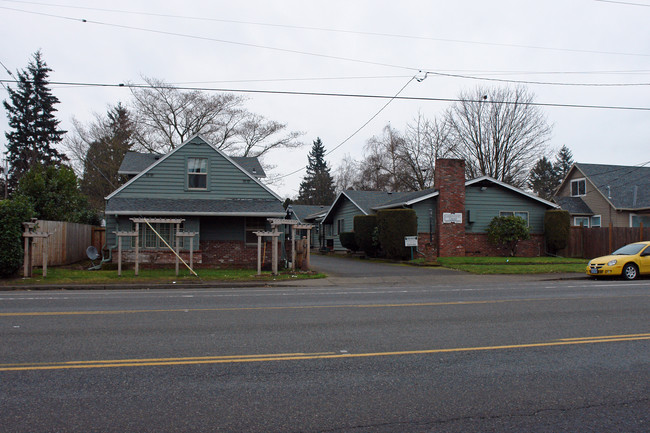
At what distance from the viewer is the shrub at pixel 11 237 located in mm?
17719

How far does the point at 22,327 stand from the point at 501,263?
20991mm

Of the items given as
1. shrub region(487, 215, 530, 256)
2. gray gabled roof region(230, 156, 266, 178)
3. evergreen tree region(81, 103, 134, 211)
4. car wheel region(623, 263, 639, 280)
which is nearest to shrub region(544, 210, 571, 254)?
shrub region(487, 215, 530, 256)

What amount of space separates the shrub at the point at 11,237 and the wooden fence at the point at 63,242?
4.94 ft

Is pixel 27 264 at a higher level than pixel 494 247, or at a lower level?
lower

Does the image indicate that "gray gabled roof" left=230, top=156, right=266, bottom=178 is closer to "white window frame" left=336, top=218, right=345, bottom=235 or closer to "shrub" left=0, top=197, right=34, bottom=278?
"white window frame" left=336, top=218, right=345, bottom=235

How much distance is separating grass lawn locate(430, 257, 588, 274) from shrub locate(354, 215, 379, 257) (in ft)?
18.0

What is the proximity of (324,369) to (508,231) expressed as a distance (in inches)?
943

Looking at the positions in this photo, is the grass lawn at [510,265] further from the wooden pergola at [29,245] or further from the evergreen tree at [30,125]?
the evergreen tree at [30,125]

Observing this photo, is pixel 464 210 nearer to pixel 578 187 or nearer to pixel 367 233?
pixel 367 233

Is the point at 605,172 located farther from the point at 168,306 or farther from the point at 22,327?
the point at 22,327

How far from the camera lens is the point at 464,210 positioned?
94.0 ft

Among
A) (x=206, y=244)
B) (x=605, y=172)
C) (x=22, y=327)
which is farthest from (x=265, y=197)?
(x=605, y=172)

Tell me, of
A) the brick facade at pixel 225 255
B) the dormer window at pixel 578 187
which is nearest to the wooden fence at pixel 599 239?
the dormer window at pixel 578 187

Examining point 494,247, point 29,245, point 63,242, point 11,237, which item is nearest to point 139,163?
point 63,242
